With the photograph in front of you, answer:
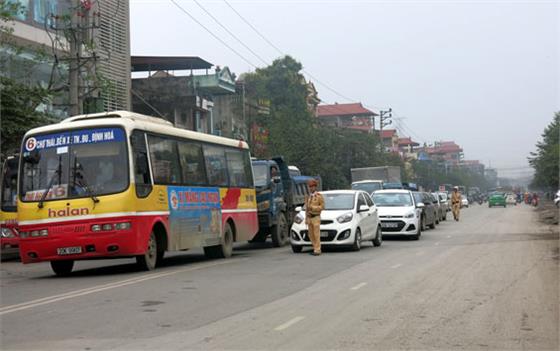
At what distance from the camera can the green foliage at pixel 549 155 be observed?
66500mm

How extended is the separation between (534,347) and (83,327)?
4687 mm

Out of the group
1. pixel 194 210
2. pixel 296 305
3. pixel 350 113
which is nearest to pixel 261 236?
pixel 194 210

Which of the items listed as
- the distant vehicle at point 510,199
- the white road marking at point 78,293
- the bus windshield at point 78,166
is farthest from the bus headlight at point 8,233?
the distant vehicle at point 510,199

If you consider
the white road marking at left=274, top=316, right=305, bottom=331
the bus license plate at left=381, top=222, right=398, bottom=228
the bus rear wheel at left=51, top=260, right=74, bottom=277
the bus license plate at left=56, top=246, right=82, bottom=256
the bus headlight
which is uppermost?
the bus headlight

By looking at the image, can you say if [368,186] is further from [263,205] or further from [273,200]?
[263,205]

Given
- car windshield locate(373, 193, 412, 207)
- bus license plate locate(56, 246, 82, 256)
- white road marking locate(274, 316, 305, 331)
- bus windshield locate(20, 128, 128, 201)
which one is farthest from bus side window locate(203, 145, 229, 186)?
white road marking locate(274, 316, 305, 331)

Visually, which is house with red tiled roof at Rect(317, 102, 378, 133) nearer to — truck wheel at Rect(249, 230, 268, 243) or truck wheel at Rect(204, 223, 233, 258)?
truck wheel at Rect(249, 230, 268, 243)

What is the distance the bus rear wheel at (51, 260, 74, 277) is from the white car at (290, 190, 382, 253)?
19.0ft

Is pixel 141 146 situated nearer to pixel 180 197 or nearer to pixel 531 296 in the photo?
pixel 180 197

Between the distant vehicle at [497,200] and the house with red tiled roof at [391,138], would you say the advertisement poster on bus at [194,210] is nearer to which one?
the distant vehicle at [497,200]

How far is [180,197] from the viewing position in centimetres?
1499

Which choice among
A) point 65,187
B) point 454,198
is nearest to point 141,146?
point 65,187

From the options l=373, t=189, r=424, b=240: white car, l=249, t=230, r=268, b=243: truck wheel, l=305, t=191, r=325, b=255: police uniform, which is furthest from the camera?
l=373, t=189, r=424, b=240: white car

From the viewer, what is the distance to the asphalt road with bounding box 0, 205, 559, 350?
22.5 feet
